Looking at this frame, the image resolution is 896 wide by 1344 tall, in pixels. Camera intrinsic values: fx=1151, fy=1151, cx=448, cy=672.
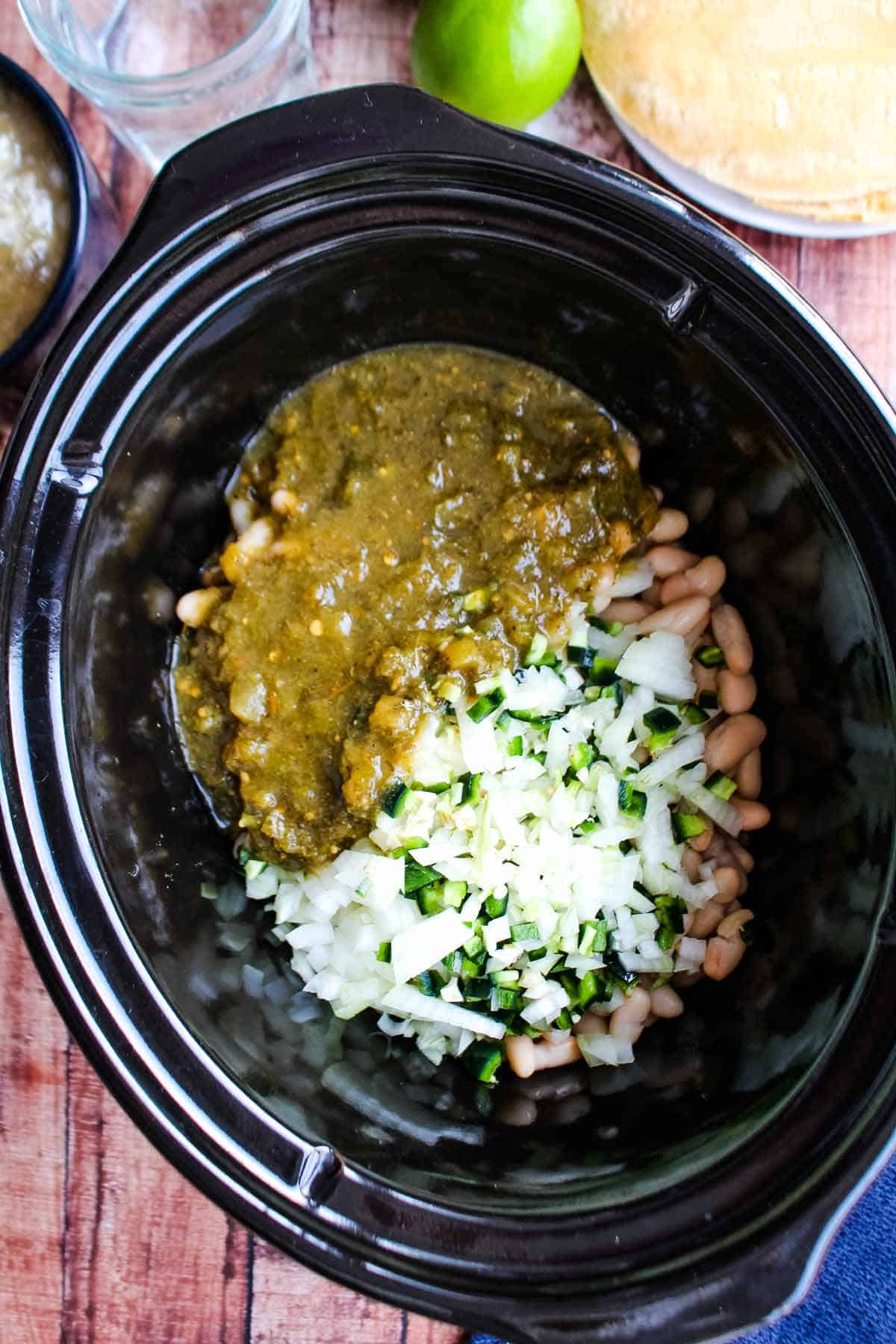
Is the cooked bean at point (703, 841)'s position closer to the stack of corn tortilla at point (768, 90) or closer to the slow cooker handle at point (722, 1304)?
the slow cooker handle at point (722, 1304)

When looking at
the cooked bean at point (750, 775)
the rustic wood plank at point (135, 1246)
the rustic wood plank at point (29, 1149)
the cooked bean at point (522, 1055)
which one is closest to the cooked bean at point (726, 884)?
the cooked bean at point (750, 775)

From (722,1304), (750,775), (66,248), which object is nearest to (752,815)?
(750,775)

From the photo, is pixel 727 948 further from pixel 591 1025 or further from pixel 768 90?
pixel 768 90

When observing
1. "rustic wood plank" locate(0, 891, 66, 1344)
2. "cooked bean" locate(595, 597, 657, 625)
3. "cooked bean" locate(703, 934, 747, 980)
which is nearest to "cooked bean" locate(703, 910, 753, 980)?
"cooked bean" locate(703, 934, 747, 980)

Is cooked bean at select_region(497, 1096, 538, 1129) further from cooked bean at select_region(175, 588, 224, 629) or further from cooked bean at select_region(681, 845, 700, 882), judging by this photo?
cooked bean at select_region(175, 588, 224, 629)

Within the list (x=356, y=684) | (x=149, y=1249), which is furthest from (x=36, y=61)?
(x=149, y=1249)

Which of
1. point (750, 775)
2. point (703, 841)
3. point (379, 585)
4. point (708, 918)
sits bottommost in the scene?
point (708, 918)
